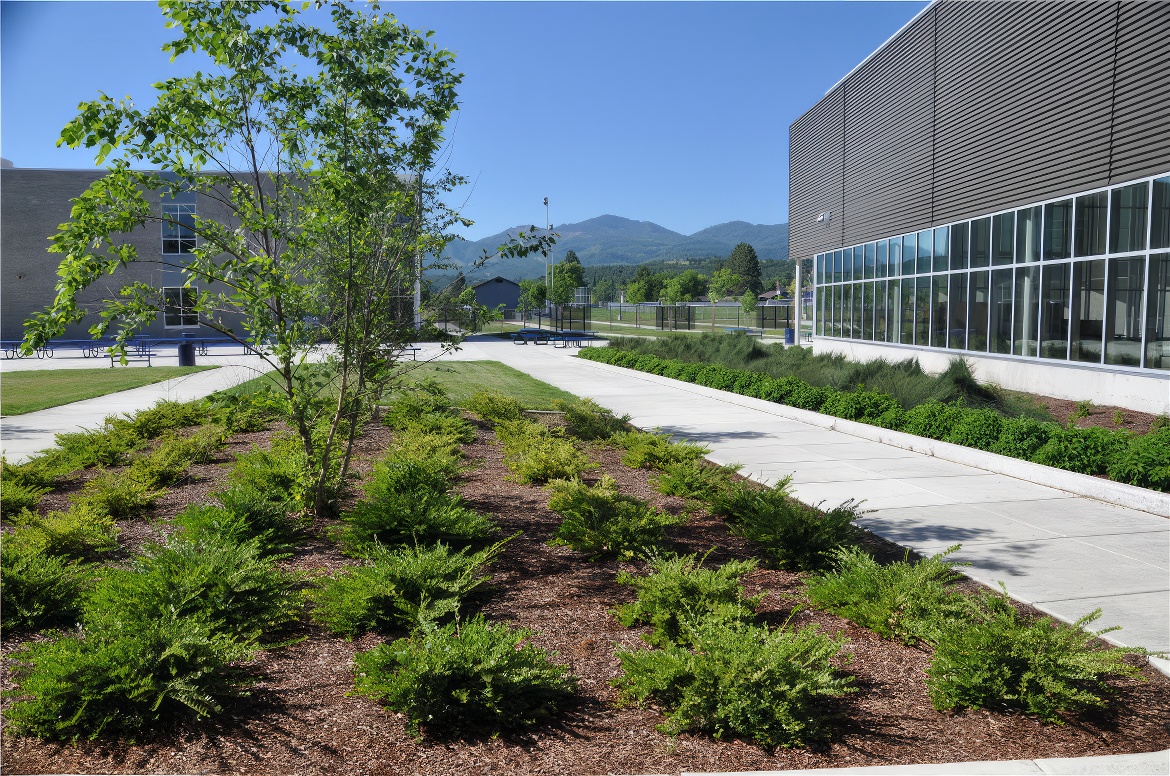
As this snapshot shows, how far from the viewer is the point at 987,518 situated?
6.84 m

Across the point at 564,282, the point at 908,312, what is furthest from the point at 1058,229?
the point at 564,282

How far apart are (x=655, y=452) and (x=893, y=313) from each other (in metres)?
16.9

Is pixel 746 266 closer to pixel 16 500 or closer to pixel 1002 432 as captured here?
pixel 1002 432

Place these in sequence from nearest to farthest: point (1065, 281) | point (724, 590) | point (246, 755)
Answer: point (246, 755) < point (724, 590) < point (1065, 281)

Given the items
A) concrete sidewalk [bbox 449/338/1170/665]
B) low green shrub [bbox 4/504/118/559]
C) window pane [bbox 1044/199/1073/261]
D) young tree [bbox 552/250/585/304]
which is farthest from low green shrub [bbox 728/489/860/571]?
young tree [bbox 552/250/585/304]

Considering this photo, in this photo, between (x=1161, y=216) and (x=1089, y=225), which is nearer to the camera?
(x=1161, y=216)

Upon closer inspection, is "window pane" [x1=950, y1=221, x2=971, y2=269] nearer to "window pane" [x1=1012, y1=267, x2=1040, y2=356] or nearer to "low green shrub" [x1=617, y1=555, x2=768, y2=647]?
"window pane" [x1=1012, y1=267, x2=1040, y2=356]

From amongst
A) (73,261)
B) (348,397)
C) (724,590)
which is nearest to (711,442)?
(348,397)

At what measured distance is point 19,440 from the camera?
34.7ft

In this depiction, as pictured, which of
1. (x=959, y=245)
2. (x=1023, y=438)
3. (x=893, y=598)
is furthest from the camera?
(x=959, y=245)

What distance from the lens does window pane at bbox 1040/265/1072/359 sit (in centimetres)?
1483

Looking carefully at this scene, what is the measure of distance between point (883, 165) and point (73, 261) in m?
23.6

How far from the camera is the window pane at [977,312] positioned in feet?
59.1

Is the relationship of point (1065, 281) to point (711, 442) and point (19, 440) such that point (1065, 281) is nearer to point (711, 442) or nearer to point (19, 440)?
point (711, 442)
